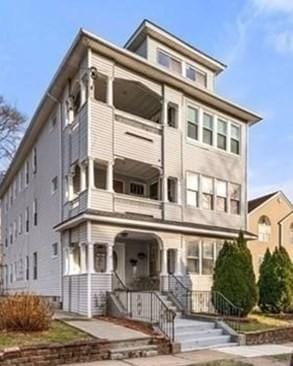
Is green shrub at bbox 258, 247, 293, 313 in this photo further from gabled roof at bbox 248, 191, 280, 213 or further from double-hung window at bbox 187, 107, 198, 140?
gabled roof at bbox 248, 191, 280, 213

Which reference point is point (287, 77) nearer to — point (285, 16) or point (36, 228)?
point (285, 16)

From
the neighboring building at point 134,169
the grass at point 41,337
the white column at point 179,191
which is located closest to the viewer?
the grass at point 41,337

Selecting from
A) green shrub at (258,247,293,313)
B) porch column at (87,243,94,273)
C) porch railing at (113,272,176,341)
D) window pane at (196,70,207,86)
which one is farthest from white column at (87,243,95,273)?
window pane at (196,70,207,86)

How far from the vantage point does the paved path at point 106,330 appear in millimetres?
11933

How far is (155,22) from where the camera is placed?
20.3 meters

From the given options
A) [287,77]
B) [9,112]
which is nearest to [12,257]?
[9,112]

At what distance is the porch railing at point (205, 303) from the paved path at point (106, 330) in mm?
3459

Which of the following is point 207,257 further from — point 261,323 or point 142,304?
point 142,304

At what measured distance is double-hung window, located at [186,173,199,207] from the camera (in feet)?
66.4

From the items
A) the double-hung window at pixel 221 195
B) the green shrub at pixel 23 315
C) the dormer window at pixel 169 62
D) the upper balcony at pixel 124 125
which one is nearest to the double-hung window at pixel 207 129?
the double-hung window at pixel 221 195

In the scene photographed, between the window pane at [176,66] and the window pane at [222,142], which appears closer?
the window pane at [176,66]

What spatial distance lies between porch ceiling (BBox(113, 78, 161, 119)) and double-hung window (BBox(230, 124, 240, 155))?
12.4 ft

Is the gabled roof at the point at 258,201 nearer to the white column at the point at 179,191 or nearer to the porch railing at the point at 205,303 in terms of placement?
the white column at the point at 179,191

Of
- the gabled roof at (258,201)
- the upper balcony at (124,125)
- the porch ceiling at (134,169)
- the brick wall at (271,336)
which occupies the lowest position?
the brick wall at (271,336)
